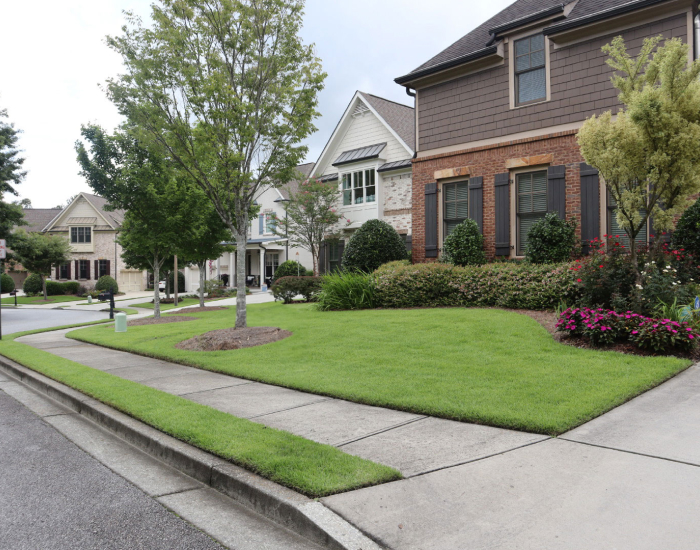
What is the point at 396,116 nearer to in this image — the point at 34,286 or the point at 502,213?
the point at 502,213

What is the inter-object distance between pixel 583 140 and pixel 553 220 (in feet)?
13.0

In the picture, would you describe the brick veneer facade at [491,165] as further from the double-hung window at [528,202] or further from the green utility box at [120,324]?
the green utility box at [120,324]

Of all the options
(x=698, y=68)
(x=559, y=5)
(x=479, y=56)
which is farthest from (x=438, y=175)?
(x=698, y=68)

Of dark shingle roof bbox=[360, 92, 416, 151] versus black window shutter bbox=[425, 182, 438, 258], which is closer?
black window shutter bbox=[425, 182, 438, 258]

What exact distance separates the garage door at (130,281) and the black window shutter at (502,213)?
3875 centimetres

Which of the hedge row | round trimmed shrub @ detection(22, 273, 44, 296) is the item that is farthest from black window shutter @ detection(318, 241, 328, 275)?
round trimmed shrub @ detection(22, 273, 44, 296)

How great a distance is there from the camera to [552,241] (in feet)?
40.4

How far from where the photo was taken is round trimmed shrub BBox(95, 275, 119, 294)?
4114cm

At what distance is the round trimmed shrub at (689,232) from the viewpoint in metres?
10.4

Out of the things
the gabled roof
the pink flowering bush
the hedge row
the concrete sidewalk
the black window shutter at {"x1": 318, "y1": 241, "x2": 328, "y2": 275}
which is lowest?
the concrete sidewalk

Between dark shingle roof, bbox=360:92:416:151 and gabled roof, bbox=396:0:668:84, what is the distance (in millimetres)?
7667

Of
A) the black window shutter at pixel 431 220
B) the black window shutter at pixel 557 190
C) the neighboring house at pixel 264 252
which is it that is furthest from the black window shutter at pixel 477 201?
the neighboring house at pixel 264 252

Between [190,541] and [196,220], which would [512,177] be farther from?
[190,541]

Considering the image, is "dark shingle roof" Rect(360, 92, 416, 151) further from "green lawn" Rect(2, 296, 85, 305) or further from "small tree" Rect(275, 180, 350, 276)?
"green lawn" Rect(2, 296, 85, 305)
